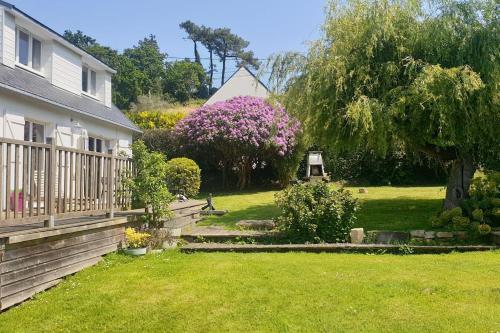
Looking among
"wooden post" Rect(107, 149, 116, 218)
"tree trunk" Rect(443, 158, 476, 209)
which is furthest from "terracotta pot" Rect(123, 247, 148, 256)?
"tree trunk" Rect(443, 158, 476, 209)

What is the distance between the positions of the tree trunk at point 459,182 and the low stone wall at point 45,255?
7.33 meters

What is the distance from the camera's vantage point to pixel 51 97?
40.8 ft

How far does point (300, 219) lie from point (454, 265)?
2.63 m

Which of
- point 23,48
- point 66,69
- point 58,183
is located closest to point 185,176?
point 66,69

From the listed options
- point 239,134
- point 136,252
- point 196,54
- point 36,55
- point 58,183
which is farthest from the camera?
point 196,54

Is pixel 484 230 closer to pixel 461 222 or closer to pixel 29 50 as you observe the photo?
pixel 461 222

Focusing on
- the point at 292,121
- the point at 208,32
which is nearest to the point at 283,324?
the point at 292,121

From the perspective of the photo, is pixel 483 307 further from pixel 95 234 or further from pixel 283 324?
pixel 95 234

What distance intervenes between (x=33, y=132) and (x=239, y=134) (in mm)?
8201

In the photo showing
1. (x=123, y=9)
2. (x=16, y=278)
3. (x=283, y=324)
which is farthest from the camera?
(x=123, y=9)

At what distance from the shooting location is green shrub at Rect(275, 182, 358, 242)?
26.6ft

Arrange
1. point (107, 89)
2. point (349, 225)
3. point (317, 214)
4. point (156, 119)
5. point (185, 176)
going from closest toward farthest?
point (317, 214), point (349, 225), point (185, 176), point (107, 89), point (156, 119)

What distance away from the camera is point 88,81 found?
659 inches

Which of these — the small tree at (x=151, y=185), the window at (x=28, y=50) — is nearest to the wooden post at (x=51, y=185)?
the small tree at (x=151, y=185)
